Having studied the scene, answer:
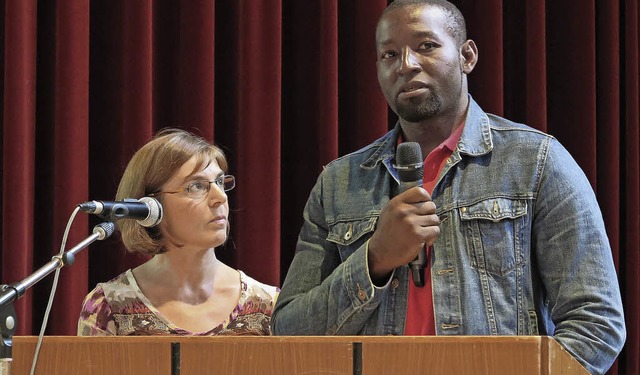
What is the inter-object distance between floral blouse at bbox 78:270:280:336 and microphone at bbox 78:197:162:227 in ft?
2.61

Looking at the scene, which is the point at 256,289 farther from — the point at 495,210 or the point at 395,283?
the point at 495,210

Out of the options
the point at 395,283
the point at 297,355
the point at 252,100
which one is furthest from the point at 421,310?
the point at 252,100

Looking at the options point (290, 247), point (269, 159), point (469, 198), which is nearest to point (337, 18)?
point (269, 159)

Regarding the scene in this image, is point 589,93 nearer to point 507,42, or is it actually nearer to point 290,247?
point 507,42

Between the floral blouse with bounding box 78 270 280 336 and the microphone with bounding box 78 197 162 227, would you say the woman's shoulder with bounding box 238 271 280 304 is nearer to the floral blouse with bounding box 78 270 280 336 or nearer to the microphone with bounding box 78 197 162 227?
the floral blouse with bounding box 78 270 280 336

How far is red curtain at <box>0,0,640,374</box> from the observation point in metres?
2.50

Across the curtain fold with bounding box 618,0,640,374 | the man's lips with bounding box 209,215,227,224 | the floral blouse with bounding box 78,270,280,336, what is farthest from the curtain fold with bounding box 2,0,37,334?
the curtain fold with bounding box 618,0,640,374

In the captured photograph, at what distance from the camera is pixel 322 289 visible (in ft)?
5.16

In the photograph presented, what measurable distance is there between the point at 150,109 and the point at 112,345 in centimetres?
145

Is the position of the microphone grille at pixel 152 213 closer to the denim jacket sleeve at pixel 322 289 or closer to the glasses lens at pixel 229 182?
the denim jacket sleeve at pixel 322 289

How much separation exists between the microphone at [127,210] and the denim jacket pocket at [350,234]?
1.01 ft

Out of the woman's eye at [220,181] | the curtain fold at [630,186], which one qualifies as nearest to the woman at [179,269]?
the woman's eye at [220,181]

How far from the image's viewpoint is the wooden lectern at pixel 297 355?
1.12 meters

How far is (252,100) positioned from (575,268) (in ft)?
4.42
